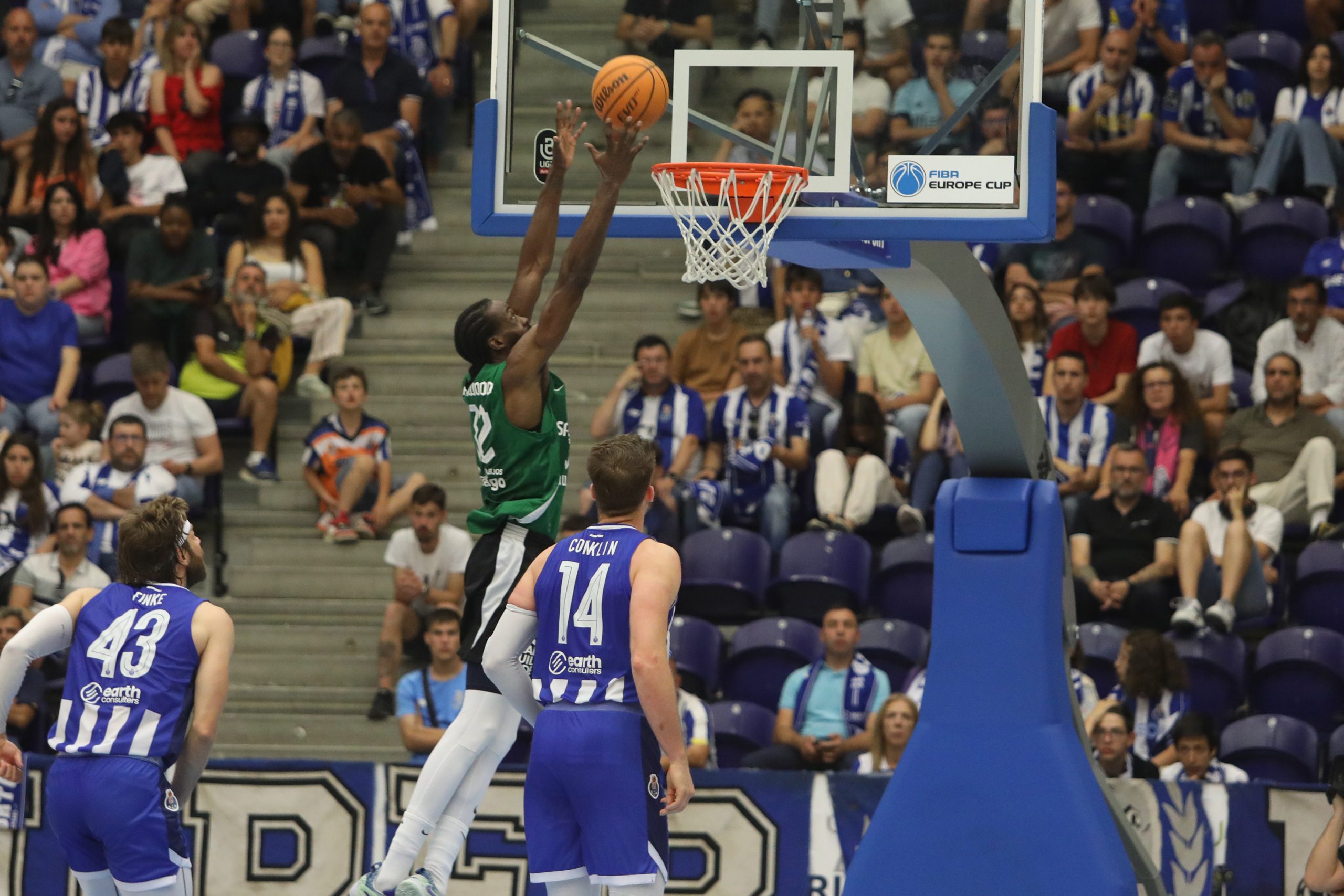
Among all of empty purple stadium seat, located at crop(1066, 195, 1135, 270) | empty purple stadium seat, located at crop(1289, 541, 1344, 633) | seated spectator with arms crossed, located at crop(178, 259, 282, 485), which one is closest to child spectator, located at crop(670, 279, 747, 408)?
empty purple stadium seat, located at crop(1066, 195, 1135, 270)

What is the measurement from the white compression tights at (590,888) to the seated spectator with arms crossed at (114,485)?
6.33 metres

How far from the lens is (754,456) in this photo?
37.7ft

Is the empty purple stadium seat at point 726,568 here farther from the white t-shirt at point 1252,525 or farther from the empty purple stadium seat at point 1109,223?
the empty purple stadium seat at point 1109,223

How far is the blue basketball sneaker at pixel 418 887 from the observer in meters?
6.38

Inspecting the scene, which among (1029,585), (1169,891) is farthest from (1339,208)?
(1029,585)

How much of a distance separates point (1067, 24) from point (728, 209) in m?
5.24

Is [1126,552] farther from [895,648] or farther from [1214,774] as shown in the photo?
[1214,774]

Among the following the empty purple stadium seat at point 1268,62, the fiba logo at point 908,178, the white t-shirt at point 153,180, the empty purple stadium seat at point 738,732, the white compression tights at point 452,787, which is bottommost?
the empty purple stadium seat at point 738,732

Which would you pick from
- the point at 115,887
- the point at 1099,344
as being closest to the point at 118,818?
the point at 115,887

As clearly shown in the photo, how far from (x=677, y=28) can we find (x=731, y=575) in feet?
15.0

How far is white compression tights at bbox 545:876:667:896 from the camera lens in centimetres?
596

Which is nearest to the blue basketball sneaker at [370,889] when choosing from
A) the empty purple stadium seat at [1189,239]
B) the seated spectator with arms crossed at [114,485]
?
the seated spectator with arms crossed at [114,485]

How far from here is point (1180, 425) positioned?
11.4 metres

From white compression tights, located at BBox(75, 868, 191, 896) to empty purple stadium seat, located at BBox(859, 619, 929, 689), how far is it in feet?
17.6
